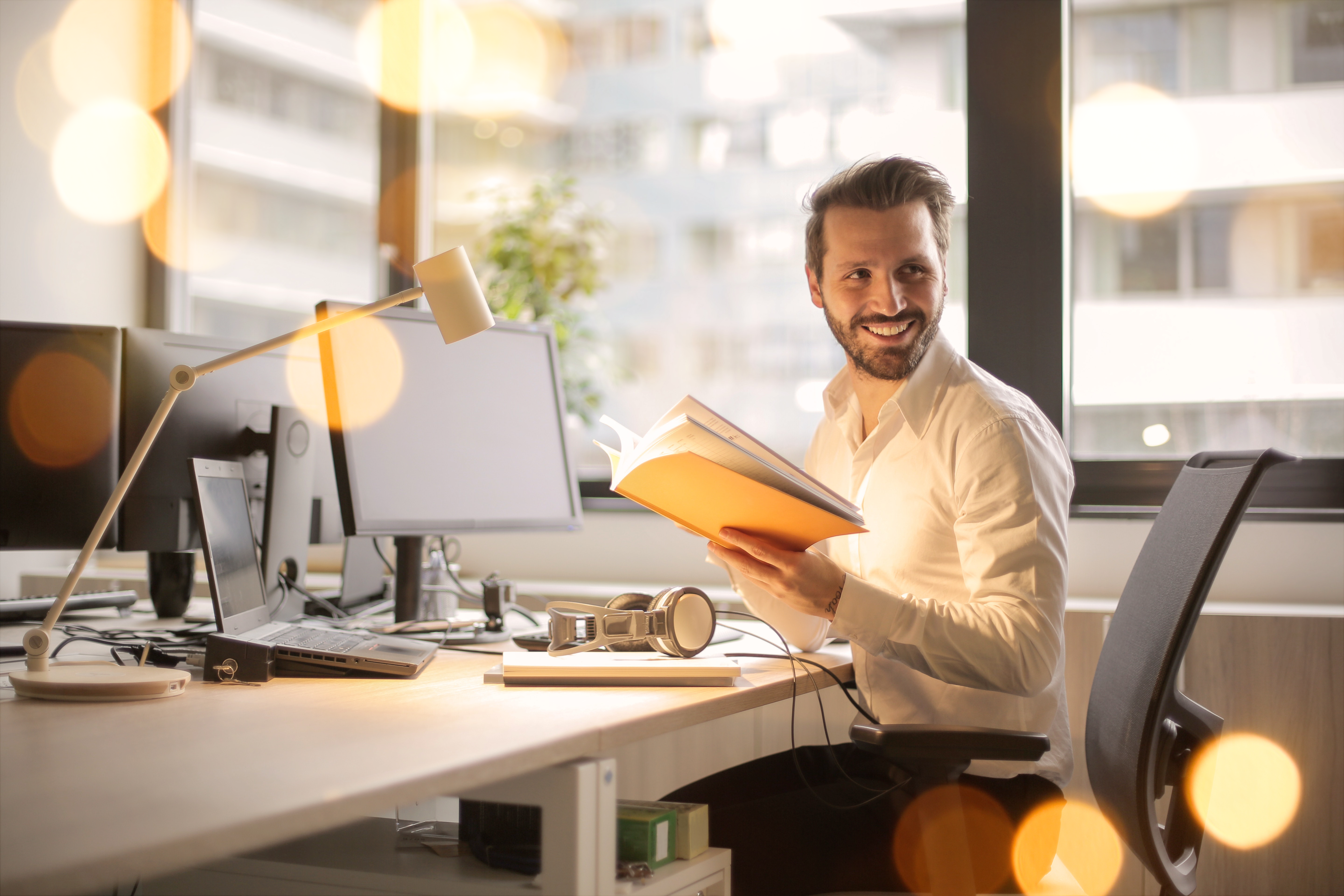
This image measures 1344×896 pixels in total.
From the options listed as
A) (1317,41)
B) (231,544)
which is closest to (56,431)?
(231,544)

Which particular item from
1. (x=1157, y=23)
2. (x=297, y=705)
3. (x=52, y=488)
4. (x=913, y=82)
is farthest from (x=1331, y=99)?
(x=52, y=488)

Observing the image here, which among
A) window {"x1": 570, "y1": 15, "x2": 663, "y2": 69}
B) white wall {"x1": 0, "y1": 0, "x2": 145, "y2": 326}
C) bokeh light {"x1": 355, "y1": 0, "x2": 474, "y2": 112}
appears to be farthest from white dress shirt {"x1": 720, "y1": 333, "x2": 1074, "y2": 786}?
white wall {"x1": 0, "y1": 0, "x2": 145, "y2": 326}

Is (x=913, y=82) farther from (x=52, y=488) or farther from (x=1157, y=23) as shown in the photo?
(x=52, y=488)

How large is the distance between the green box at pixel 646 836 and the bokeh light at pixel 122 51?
294 centimetres

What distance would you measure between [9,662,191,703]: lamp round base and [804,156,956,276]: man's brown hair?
1.13 metres

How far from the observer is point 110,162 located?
3186 mm

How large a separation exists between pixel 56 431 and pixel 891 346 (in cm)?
141

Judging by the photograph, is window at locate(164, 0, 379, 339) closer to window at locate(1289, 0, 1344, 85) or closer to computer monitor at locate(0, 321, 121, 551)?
computer monitor at locate(0, 321, 121, 551)

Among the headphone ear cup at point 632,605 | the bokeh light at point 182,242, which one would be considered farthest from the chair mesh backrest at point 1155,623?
the bokeh light at point 182,242

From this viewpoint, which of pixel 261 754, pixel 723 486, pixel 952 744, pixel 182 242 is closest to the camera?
pixel 261 754

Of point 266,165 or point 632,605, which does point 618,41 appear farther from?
point 632,605

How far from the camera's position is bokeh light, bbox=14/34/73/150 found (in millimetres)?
2914

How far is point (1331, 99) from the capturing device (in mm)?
2193

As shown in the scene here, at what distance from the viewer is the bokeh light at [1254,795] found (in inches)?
69.6
